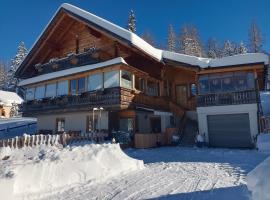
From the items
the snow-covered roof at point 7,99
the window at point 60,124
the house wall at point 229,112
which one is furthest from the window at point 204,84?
the snow-covered roof at point 7,99

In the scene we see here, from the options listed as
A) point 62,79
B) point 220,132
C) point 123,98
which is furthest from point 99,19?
point 220,132

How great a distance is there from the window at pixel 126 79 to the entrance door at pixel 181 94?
7611mm

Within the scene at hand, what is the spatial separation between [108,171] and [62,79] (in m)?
15.1

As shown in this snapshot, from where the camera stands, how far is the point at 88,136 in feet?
53.7

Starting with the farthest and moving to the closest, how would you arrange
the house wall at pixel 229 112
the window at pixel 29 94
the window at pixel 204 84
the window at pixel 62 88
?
the window at pixel 29 94, the window at pixel 62 88, the window at pixel 204 84, the house wall at pixel 229 112

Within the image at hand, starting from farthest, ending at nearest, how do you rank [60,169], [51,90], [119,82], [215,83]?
[51,90] < [215,83] < [119,82] < [60,169]

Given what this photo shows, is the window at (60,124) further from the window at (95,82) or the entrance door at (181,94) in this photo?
the entrance door at (181,94)

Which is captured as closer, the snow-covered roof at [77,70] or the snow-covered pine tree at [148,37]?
the snow-covered roof at [77,70]

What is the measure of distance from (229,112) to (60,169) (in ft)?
46.0

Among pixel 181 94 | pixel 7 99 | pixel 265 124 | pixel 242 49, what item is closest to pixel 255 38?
pixel 242 49

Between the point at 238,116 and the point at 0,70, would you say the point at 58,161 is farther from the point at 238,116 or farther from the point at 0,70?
the point at 0,70

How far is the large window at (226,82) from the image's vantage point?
18.7 meters

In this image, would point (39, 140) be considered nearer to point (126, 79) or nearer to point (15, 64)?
point (126, 79)

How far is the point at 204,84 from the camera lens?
2006 centimetres
